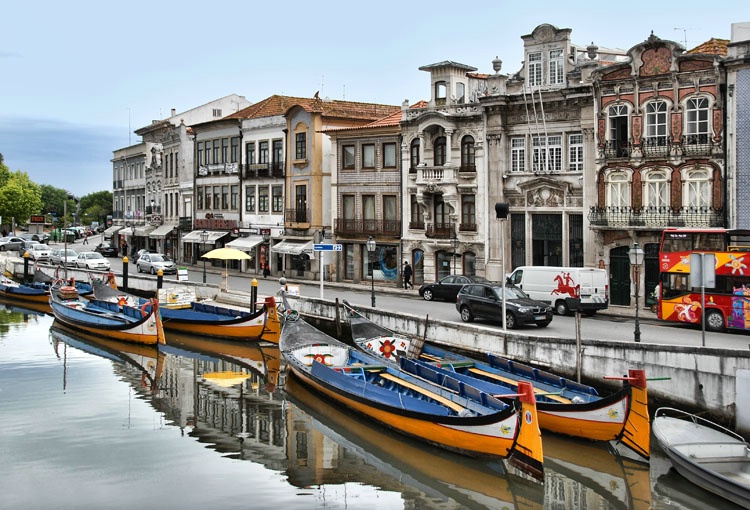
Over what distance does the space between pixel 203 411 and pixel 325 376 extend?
4.10m

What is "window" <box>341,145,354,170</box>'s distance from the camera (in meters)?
53.9

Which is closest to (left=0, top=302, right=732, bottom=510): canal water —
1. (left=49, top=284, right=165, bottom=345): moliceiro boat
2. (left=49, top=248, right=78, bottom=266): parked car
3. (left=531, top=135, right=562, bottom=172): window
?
(left=49, top=284, right=165, bottom=345): moliceiro boat

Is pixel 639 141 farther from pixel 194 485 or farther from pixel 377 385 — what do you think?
pixel 194 485

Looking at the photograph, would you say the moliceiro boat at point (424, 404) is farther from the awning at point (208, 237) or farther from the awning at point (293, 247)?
the awning at point (208, 237)

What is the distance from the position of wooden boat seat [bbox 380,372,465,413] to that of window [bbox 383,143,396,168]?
26.5 meters

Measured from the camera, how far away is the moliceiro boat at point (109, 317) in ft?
125

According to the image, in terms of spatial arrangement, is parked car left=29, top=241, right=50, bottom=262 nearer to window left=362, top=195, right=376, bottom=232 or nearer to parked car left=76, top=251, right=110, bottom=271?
parked car left=76, top=251, right=110, bottom=271

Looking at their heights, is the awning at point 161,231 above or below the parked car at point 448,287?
above

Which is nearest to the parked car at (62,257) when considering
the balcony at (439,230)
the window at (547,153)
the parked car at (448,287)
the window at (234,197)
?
the window at (234,197)

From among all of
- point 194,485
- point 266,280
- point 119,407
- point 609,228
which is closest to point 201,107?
point 266,280

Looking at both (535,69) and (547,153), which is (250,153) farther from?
(547,153)

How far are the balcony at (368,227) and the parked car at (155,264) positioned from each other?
43.9 feet

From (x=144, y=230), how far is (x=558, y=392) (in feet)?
199

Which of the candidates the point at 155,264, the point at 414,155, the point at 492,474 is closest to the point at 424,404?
the point at 492,474
